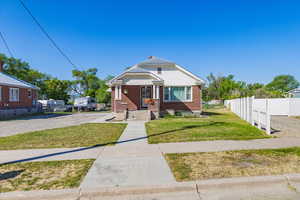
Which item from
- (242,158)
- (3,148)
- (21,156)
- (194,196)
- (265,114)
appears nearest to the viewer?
(194,196)

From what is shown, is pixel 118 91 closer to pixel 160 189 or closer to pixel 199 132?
pixel 199 132

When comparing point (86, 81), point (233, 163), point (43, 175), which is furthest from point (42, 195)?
point (86, 81)

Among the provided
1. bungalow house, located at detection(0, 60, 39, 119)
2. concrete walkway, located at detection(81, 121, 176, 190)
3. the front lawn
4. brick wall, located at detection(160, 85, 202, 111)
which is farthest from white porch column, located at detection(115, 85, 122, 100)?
bungalow house, located at detection(0, 60, 39, 119)

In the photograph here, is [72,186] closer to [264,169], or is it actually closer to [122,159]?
[122,159]

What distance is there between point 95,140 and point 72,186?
3595mm

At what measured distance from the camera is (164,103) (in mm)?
16688

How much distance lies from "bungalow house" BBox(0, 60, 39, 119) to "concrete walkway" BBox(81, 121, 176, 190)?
18.0 meters

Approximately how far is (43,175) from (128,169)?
1836 mm

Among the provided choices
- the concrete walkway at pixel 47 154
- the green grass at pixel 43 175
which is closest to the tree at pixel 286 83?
the concrete walkway at pixel 47 154

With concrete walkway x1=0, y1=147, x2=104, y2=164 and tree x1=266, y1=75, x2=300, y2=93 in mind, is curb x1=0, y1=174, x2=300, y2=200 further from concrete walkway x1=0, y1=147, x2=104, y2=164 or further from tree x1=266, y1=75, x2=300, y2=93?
tree x1=266, y1=75, x2=300, y2=93

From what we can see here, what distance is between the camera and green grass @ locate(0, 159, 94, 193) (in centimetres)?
303

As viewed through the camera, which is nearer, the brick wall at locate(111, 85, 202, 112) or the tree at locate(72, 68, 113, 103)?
the brick wall at locate(111, 85, 202, 112)

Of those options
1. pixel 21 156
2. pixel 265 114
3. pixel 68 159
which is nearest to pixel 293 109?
pixel 265 114

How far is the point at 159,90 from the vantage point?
51.1 ft
